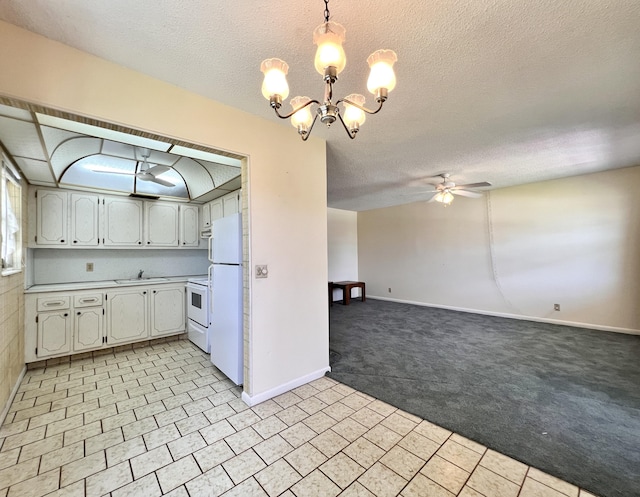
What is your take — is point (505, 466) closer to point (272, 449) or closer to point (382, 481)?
point (382, 481)

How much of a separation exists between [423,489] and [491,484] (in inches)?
15.8

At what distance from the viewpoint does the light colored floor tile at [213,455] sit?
5.35ft

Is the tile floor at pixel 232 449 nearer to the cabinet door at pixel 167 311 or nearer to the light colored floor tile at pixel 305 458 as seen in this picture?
the light colored floor tile at pixel 305 458

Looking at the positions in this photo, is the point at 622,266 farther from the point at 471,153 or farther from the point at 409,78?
the point at 409,78

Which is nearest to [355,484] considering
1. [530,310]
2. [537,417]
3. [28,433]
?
[537,417]

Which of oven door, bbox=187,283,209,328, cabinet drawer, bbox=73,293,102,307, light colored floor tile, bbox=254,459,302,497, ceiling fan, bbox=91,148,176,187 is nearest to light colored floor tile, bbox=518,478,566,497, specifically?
light colored floor tile, bbox=254,459,302,497

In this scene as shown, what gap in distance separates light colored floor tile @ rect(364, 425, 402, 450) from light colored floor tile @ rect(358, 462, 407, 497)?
20 cm

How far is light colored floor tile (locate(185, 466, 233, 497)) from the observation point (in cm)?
143

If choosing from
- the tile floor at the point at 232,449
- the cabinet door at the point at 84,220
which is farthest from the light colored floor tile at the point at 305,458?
the cabinet door at the point at 84,220

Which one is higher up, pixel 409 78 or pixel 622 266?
pixel 409 78

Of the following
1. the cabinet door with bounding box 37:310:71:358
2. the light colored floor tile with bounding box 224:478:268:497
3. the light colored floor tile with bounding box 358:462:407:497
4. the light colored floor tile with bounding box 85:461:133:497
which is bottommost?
the light colored floor tile with bounding box 358:462:407:497

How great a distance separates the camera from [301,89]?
6.50 ft

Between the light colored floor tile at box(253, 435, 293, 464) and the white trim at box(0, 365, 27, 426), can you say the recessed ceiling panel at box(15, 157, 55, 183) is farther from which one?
the light colored floor tile at box(253, 435, 293, 464)

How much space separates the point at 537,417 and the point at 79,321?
4840 mm
